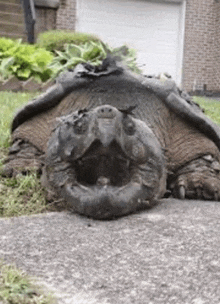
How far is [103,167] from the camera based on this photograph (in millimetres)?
1979

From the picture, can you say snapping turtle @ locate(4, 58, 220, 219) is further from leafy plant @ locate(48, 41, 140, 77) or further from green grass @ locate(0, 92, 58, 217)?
leafy plant @ locate(48, 41, 140, 77)

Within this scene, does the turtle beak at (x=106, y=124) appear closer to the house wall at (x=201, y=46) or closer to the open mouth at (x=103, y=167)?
the open mouth at (x=103, y=167)

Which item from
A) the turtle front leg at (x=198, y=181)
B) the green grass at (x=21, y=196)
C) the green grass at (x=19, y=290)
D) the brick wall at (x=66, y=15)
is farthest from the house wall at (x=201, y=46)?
the green grass at (x=19, y=290)

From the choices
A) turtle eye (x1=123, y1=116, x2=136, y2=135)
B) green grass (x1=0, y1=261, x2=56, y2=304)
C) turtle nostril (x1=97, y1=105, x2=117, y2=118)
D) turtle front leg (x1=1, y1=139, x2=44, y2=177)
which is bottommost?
turtle front leg (x1=1, y1=139, x2=44, y2=177)

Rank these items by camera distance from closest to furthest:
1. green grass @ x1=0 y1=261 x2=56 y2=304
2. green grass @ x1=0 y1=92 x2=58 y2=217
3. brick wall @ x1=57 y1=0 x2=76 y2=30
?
green grass @ x1=0 y1=261 x2=56 y2=304, green grass @ x1=0 y1=92 x2=58 y2=217, brick wall @ x1=57 y1=0 x2=76 y2=30

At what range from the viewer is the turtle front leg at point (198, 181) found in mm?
2453

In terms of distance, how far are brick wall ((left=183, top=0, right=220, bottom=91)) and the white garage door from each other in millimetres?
253

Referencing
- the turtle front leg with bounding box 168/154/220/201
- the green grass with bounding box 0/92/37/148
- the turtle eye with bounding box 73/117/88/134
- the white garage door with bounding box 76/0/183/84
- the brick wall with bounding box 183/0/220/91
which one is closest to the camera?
the turtle eye with bounding box 73/117/88/134

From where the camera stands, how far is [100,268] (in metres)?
1.48

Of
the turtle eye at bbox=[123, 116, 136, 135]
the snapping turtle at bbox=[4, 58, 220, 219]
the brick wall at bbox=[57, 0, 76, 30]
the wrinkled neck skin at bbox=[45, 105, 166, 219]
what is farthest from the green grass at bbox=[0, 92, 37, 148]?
the brick wall at bbox=[57, 0, 76, 30]

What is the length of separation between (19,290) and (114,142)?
2.55ft

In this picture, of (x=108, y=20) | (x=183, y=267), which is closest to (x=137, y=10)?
(x=108, y=20)

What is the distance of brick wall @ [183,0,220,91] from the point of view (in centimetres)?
1438

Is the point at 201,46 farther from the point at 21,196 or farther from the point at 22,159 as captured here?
the point at 21,196
